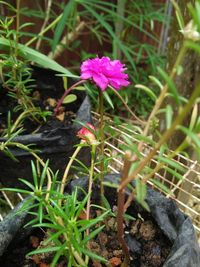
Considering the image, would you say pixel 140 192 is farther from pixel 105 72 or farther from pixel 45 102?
pixel 45 102

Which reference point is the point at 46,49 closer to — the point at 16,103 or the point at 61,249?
the point at 16,103

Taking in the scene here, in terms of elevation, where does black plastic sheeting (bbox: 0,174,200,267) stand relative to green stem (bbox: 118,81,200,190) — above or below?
below

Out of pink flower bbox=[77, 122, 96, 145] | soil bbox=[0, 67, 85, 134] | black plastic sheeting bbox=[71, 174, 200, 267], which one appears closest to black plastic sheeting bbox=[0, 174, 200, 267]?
black plastic sheeting bbox=[71, 174, 200, 267]

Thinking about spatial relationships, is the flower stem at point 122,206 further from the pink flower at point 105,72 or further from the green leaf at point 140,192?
the pink flower at point 105,72

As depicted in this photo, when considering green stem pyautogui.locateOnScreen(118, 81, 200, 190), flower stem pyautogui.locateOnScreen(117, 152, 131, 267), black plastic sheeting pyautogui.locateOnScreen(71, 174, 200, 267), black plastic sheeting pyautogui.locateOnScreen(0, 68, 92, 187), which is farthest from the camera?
black plastic sheeting pyautogui.locateOnScreen(0, 68, 92, 187)

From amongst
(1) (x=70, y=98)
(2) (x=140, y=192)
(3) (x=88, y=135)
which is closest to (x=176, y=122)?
(2) (x=140, y=192)

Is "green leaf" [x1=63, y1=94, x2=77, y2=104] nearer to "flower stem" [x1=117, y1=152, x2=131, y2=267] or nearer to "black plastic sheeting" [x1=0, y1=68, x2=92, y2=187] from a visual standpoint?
"black plastic sheeting" [x1=0, y1=68, x2=92, y2=187]
